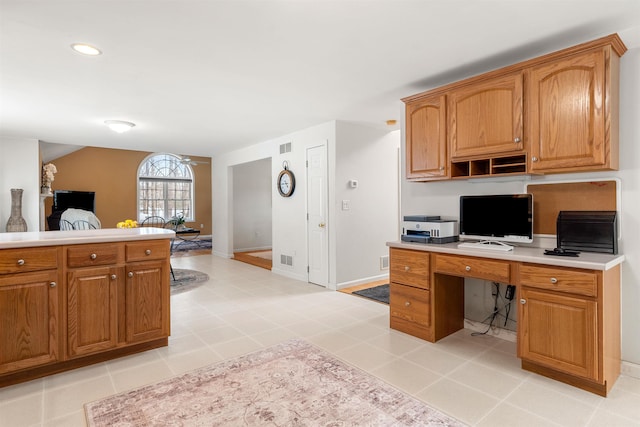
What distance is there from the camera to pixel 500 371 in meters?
2.37

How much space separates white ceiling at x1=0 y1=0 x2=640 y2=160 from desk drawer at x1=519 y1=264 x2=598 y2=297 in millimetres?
1607

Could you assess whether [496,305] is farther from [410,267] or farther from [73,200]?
[73,200]

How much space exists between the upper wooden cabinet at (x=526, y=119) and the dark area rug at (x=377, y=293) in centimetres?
166

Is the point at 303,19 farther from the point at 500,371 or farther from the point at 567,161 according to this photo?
the point at 500,371

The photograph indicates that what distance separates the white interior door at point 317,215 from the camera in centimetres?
481

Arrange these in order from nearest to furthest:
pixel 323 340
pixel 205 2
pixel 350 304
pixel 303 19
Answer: pixel 205 2
pixel 303 19
pixel 323 340
pixel 350 304

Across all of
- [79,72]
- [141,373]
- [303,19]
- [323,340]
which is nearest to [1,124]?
[79,72]

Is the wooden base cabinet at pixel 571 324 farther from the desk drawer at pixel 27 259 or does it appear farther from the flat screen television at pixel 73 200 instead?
the flat screen television at pixel 73 200

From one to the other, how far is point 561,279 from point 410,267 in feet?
3.69

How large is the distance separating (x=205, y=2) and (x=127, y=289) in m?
2.08

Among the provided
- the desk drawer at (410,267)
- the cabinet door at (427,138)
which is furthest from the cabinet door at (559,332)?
the cabinet door at (427,138)

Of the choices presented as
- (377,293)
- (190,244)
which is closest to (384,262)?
(377,293)

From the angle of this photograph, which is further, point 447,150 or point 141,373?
point 447,150

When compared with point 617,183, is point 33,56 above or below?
above
